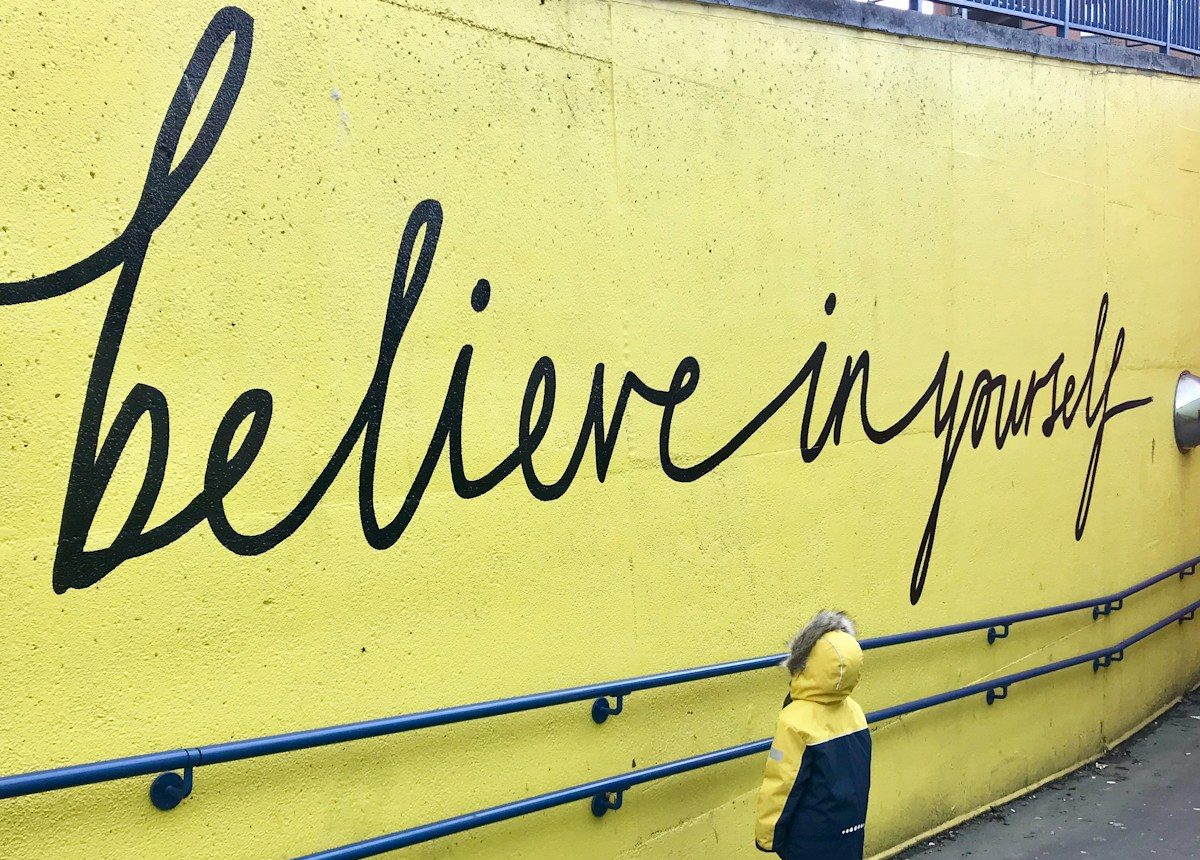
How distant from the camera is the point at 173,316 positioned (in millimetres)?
3148

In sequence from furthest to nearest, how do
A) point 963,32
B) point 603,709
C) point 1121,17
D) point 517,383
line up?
point 1121,17 → point 963,32 → point 603,709 → point 517,383

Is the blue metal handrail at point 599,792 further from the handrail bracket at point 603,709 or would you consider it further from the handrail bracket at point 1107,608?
the handrail bracket at point 1107,608

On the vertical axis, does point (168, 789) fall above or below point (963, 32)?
below

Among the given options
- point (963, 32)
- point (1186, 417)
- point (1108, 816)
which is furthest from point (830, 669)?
point (1186, 417)

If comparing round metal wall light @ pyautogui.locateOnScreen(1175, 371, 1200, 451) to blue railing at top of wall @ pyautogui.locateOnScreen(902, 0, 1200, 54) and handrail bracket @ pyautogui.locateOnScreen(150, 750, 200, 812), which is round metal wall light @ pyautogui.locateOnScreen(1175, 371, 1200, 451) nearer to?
blue railing at top of wall @ pyautogui.locateOnScreen(902, 0, 1200, 54)

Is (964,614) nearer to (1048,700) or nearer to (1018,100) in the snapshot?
(1048,700)

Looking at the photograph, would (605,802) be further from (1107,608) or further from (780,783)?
(1107,608)

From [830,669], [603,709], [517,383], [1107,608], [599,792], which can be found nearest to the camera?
[830,669]

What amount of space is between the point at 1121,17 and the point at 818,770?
243 inches

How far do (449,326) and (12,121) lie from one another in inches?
54.4

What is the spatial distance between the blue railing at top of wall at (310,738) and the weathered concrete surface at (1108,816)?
54.0 inches

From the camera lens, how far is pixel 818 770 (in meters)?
3.86

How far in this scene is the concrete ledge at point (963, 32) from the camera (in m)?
5.11

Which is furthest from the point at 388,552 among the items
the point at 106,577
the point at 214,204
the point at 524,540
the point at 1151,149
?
the point at 1151,149
